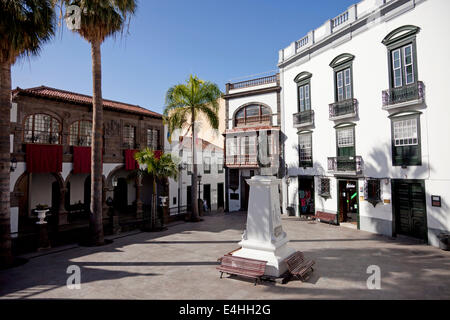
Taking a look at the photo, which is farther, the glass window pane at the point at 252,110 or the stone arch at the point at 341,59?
the glass window pane at the point at 252,110

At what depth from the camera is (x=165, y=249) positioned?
41.7 ft

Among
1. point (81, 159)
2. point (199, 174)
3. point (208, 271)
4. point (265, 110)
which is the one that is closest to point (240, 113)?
point (265, 110)

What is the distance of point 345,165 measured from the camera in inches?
684

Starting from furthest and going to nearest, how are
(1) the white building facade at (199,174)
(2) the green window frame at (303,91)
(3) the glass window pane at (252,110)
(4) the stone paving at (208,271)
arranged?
(1) the white building facade at (199,174) < (3) the glass window pane at (252,110) < (2) the green window frame at (303,91) < (4) the stone paving at (208,271)

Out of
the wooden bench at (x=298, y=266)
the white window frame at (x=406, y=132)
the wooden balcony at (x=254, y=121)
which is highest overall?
the wooden balcony at (x=254, y=121)

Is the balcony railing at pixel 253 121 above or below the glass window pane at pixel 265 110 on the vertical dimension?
below

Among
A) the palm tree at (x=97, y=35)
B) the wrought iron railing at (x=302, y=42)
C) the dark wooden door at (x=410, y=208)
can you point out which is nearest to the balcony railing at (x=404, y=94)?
the dark wooden door at (x=410, y=208)

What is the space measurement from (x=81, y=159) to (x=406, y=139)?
64.8 feet

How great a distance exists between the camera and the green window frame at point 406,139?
44.3 ft

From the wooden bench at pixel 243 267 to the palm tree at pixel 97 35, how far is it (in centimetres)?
802

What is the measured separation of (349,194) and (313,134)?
18.6 ft

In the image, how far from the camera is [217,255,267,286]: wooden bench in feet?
27.2

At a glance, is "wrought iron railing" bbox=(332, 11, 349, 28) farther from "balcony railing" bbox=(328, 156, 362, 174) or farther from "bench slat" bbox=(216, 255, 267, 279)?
"bench slat" bbox=(216, 255, 267, 279)

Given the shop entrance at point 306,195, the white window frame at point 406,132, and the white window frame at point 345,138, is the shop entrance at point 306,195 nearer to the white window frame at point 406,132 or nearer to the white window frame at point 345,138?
the white window frame at point 345,138
